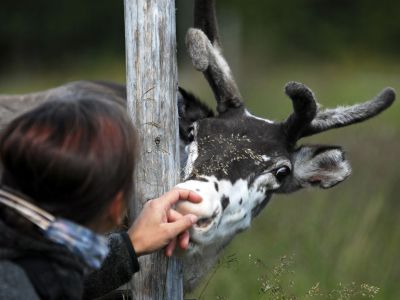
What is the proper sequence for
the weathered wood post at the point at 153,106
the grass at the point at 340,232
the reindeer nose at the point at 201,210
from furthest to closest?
the grass at the point at 340,232
the weathered wood post at the point at 153,106
the reindeer nose at the point at 201,210

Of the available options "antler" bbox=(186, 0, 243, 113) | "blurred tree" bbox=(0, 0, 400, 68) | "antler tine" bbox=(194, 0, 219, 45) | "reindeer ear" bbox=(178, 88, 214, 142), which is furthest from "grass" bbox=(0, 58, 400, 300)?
"blurred tree" bbox=(0, 0, 400, 68)

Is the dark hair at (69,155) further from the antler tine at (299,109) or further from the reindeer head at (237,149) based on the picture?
the antler tine at (299,109)

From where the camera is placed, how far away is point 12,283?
2863 millimetres

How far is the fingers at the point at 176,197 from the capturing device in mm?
3543

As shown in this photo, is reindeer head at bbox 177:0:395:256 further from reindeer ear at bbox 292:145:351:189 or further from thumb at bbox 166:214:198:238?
thumb at bbox 166:214:198:238

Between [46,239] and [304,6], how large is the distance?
3112 cm

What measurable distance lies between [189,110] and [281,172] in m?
0.64

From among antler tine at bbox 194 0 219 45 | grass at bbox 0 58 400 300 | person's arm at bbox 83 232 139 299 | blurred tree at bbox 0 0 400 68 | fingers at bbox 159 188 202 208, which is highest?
antler tine at bbox 194 0 219 45

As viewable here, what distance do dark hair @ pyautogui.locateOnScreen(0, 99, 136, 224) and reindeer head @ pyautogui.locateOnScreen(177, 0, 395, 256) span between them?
86 cm

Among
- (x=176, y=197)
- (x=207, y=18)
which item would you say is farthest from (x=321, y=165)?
(x=176, y=197)

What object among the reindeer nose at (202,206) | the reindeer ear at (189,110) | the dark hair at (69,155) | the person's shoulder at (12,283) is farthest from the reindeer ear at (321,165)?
the person's shoulder at (12,283)

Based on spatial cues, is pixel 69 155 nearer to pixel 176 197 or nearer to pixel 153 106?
pixel 176 197

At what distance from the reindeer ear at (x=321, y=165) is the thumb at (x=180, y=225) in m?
1.50

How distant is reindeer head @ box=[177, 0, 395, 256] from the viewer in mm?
4168
